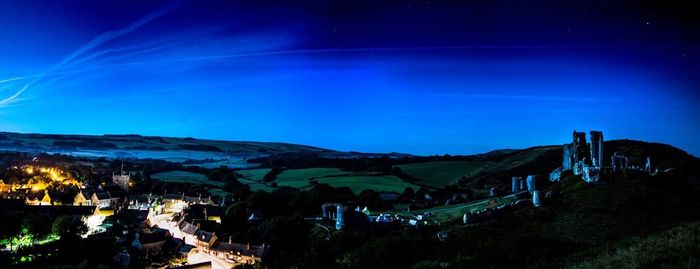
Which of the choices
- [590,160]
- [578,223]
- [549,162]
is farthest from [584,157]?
[549,162]

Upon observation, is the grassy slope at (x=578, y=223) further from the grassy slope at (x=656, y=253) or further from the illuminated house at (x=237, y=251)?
the illuminated house at (x=237, y=251)

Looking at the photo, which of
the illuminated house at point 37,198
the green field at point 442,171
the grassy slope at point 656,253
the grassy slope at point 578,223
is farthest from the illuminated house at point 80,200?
the grassy slope at point 656,253

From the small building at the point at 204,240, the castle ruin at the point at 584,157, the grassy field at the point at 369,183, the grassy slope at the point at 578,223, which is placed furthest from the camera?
the grassy field at the point at 369,183

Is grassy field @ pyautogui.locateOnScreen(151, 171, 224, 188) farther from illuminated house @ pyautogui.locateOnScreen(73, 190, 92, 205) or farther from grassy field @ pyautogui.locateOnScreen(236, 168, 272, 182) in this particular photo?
illuminated house @ pyautogui.locateOnScreen(73, 190, 92, 205)

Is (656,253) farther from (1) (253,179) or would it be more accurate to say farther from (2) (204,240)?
(1) (253,179)

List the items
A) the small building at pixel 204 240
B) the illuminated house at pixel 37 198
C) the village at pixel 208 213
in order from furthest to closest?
the illuminated house at pixel 37 198
the small building at pixel 204 240
the village at pixel 208 213

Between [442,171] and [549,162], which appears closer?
[549,162]

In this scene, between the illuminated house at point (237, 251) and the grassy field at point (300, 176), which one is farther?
the grassy field at point (300, 176)
